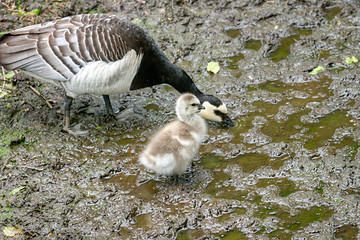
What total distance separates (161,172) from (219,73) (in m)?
2.70

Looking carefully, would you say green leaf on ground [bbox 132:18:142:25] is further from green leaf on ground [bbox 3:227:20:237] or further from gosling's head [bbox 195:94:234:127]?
green leaf on ground [bbox 3:227:20:237]

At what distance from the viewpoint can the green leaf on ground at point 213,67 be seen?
7.27m

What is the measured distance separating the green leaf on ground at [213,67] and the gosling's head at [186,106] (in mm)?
2059

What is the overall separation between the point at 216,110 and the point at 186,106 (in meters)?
1.05

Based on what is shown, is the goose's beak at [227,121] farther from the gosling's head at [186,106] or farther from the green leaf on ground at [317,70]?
the green leaf on ground at [317,70]

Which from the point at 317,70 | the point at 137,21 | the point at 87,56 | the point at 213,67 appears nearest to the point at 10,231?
the point at 87,56

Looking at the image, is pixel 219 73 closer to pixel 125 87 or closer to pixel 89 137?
pixel 125 87

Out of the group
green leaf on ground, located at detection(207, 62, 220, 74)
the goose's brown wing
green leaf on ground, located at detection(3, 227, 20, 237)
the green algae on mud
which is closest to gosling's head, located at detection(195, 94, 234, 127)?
green leaf on ground, located at detection(207, 62, 220, 74)

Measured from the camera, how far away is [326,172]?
5156mm

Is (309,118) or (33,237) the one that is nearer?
(33,237)

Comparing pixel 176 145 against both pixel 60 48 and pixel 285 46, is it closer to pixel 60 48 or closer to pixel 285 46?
pixel 60 48

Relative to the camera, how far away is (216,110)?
6.20 metres

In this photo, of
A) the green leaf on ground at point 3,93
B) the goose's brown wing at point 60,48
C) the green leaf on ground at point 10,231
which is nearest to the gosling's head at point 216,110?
the goose's brown wing at point 60,48

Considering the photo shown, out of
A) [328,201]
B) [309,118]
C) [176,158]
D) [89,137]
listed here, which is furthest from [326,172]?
[89,137]
